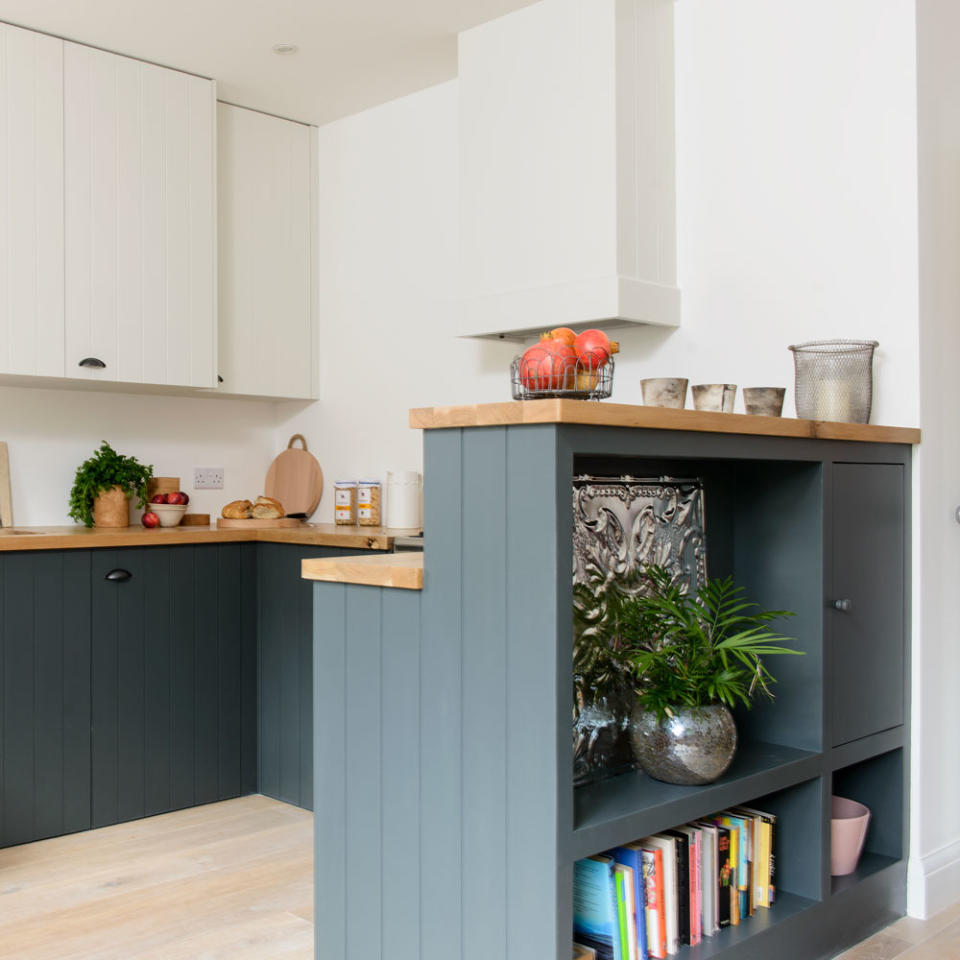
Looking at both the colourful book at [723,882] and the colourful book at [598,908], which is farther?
the colourful book at [723,882]

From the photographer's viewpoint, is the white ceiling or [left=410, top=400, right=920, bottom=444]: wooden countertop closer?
[left=410, top=400, right=920, bottom=444]: wooden countertop

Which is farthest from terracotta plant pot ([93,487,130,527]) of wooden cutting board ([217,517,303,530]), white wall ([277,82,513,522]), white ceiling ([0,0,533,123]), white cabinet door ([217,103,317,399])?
white ceiling ([0,0,533,123])

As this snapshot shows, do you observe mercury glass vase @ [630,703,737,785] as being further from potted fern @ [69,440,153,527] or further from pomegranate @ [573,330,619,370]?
potted fern @ [69,440,153,527]

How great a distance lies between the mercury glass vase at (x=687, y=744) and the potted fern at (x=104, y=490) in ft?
7.50

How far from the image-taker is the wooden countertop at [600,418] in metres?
1.61

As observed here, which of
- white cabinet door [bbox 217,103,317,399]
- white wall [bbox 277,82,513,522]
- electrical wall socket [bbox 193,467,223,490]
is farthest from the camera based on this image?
electrical wall socket [bbox 193,467,223,490]

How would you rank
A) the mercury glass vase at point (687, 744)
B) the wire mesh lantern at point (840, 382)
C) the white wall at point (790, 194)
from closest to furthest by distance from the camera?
the mercury glass vase at point (687, 744) → the wire mesh lantern at point (840, 382) → the white wall at point (790, 194)

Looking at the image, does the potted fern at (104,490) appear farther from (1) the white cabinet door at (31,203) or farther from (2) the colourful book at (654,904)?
(2) the colourful book at (654,904)

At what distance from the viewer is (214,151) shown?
3725 millimetres

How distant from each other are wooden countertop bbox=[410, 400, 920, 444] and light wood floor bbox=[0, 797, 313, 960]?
52.0 inches

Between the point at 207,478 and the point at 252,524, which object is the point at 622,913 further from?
the point at 207,478

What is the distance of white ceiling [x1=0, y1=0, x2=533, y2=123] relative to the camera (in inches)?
123

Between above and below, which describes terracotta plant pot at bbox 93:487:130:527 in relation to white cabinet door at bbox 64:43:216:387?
below

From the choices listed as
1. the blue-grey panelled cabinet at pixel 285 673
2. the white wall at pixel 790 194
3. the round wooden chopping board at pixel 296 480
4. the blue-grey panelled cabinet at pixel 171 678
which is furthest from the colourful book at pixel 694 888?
the round wooden chopping board at pixel 296 480
